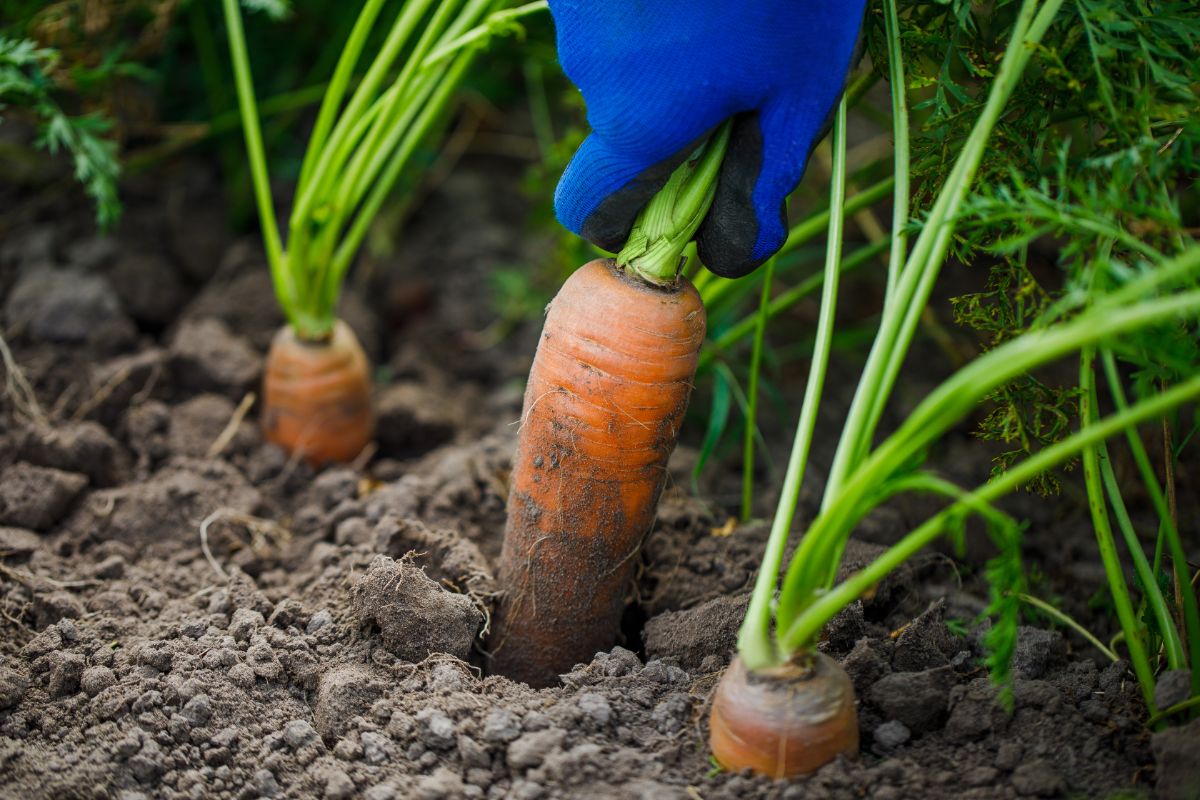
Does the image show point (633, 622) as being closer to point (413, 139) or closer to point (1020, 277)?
point (1020, 277)

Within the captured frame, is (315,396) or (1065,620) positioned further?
(315,396)

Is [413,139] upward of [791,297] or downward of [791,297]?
upward

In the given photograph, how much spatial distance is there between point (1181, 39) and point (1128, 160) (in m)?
0.22

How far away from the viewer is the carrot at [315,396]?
1.90 metres

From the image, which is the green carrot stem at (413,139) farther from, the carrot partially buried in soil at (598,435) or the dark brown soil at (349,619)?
the carrot partially buried in soil at (598,435)

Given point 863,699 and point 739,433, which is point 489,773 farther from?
point 739,433

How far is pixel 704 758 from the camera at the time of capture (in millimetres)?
1184

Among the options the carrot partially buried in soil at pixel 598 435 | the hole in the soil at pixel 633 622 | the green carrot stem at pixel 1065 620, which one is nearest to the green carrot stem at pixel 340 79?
the carrot partially buried in soil at pixel 598 435

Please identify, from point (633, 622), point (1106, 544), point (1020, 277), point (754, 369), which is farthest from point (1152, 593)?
point (633, 622)

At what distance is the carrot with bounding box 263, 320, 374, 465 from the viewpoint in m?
1.90

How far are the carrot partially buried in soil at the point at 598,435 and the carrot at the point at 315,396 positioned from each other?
0.58 metres

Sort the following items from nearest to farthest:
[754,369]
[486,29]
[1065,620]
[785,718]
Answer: [785,718]
[1065,620]
[486,29]
[754,369]

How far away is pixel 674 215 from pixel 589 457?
34cm

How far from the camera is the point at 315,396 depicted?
190 centimetres
